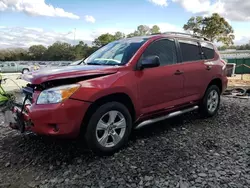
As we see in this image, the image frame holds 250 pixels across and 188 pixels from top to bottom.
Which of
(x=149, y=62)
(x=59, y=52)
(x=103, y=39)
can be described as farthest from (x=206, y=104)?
(x=59, y=52)

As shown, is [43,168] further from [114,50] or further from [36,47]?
[36,47]

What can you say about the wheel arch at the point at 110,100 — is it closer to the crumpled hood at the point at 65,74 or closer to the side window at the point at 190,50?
the crumpled hood at the point at 65,74

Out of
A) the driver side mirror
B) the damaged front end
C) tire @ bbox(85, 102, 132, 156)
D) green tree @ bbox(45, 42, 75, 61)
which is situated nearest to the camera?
the damaged front end

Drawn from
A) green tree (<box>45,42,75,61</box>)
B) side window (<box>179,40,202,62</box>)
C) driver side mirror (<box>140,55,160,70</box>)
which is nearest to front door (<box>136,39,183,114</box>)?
driver side mirror (<box>140,55,160,70</box>)

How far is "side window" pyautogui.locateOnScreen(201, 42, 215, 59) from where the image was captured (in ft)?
16.3

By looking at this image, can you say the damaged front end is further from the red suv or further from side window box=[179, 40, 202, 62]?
side window box=[179, 40, 202, 62]

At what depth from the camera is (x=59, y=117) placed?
2.89 meters

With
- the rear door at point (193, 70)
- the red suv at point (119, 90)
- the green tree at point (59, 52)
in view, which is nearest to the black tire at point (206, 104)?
the red suv at point (119, 90)

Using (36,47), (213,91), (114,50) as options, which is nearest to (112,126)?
(114,50)

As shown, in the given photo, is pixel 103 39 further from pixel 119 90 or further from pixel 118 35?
pixel 119 90

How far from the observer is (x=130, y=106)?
3590 millimetres

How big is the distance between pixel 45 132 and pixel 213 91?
3645mm

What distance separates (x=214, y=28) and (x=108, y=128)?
41910mm

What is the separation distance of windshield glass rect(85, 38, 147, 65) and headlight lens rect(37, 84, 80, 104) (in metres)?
0.98
